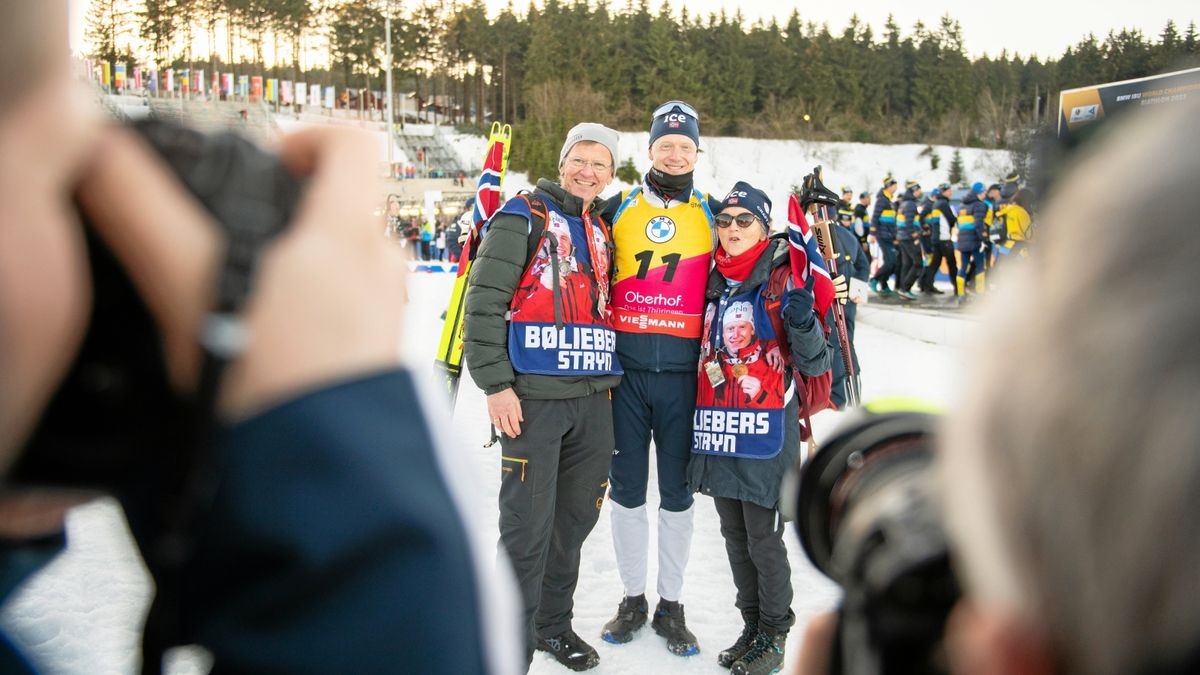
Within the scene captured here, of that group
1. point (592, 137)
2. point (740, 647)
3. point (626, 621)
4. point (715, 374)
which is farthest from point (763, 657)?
point (592, 137)

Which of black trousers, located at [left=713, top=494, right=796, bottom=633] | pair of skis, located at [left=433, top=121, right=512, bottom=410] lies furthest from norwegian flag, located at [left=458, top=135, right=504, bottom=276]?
black trousers, located at [left=713, top=494, right=796, bottom=633]

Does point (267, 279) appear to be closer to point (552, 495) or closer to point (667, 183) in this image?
point (552, 495)

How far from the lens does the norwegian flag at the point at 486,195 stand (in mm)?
3854

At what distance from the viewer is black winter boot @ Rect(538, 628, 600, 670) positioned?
9.66 feet

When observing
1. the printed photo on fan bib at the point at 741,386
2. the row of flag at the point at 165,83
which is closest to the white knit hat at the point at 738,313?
the printed photo on fan bib at the point at 741,386

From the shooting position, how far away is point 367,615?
0.40 m

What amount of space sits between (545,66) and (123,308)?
53025mm

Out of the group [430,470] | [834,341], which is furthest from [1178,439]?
[834,341]

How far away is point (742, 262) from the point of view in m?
3.07

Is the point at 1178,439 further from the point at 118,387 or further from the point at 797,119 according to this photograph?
the point at 797,119

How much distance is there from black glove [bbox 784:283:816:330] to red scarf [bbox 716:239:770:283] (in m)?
0.22

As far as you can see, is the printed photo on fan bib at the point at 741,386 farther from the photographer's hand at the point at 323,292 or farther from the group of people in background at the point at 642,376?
the photographer's hand at the point at 323,292

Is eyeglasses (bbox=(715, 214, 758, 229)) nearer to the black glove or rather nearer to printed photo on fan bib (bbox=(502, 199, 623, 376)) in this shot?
the black glove

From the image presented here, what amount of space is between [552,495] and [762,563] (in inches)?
34.9
